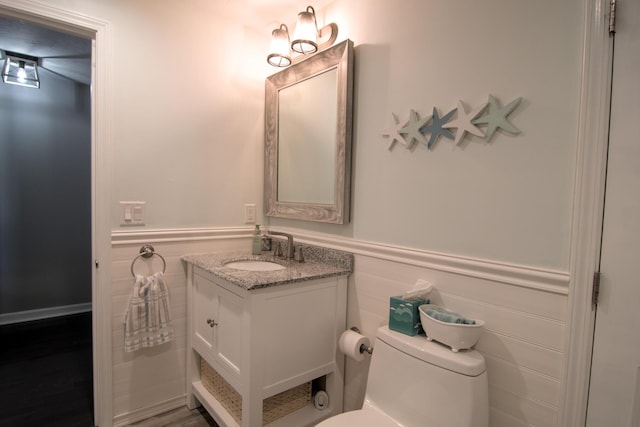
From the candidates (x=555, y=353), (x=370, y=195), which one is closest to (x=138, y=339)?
(x=370, y=195)

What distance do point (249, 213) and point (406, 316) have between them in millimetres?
1322

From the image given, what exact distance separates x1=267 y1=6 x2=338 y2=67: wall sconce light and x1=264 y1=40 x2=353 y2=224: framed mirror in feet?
0.23

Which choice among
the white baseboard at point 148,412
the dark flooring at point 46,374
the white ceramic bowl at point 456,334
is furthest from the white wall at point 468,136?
the dark flooring at point 46,374

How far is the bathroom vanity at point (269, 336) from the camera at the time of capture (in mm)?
1382

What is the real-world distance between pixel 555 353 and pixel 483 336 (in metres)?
0.22

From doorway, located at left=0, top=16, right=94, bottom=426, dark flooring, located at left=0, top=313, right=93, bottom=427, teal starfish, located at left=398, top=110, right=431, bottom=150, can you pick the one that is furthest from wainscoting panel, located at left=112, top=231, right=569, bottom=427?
doorway, located at left=0, top=16, right=94, bottom=426

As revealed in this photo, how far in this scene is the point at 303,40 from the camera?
1.70 metres

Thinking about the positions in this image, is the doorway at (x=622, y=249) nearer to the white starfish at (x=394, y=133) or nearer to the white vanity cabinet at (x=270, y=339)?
the white starfish at (x=394, y=133)

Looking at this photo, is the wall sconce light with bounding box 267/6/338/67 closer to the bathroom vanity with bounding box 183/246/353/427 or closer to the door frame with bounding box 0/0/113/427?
the door frame with bounding box 0/0/113/427

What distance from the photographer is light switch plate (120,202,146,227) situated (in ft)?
5.69

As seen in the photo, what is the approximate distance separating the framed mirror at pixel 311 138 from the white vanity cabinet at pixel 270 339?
1.54 ft

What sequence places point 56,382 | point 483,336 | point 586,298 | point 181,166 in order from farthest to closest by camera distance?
1. point 56,382
2. point 181,166
3. point 483,336
4. point 586,298

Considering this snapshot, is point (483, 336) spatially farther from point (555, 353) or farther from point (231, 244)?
point (231, 244)

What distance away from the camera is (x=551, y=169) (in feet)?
3.34
